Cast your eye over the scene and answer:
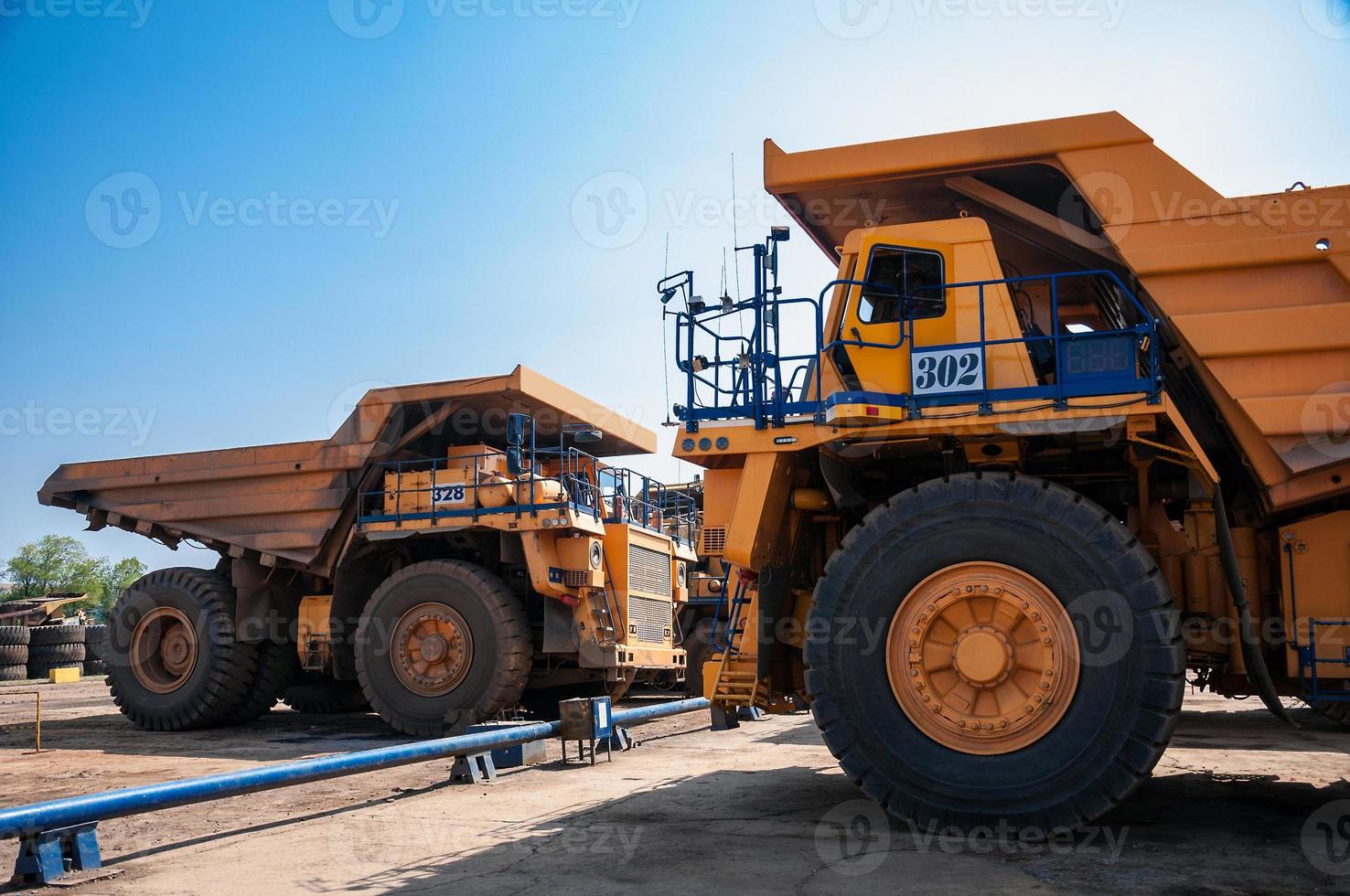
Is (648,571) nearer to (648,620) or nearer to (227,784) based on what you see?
(648,620)

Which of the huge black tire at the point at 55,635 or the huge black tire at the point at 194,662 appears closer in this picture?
the huge black tire at the point at 194,662

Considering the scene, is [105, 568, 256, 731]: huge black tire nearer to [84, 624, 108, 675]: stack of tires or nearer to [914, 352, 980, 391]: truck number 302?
[914, 352, 980, 391]: truck number 302

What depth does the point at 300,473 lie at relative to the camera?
13836 mm

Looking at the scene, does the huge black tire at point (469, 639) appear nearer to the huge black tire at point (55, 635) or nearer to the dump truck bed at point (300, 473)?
the dump truck bed at point (300, 473)

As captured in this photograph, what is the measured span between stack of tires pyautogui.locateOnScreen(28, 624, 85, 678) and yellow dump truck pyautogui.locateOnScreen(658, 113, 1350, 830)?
2934 centimetres

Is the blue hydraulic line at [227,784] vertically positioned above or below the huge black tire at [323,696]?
above

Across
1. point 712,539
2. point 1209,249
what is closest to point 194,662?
point 712,539

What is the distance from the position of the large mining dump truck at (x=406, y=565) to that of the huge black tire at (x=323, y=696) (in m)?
0.12

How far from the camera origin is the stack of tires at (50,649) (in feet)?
98.3

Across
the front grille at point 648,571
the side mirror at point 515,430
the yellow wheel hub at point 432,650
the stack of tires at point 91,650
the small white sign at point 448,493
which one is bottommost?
the stack of tires at point 91,650

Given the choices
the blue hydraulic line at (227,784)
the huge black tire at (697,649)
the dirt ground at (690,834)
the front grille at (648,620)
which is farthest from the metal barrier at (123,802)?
the huge black tire at (697,649)

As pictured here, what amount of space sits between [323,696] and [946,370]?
12608 mm

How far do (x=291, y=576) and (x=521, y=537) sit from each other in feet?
13.7

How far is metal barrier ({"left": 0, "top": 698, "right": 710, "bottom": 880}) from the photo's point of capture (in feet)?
18.0
